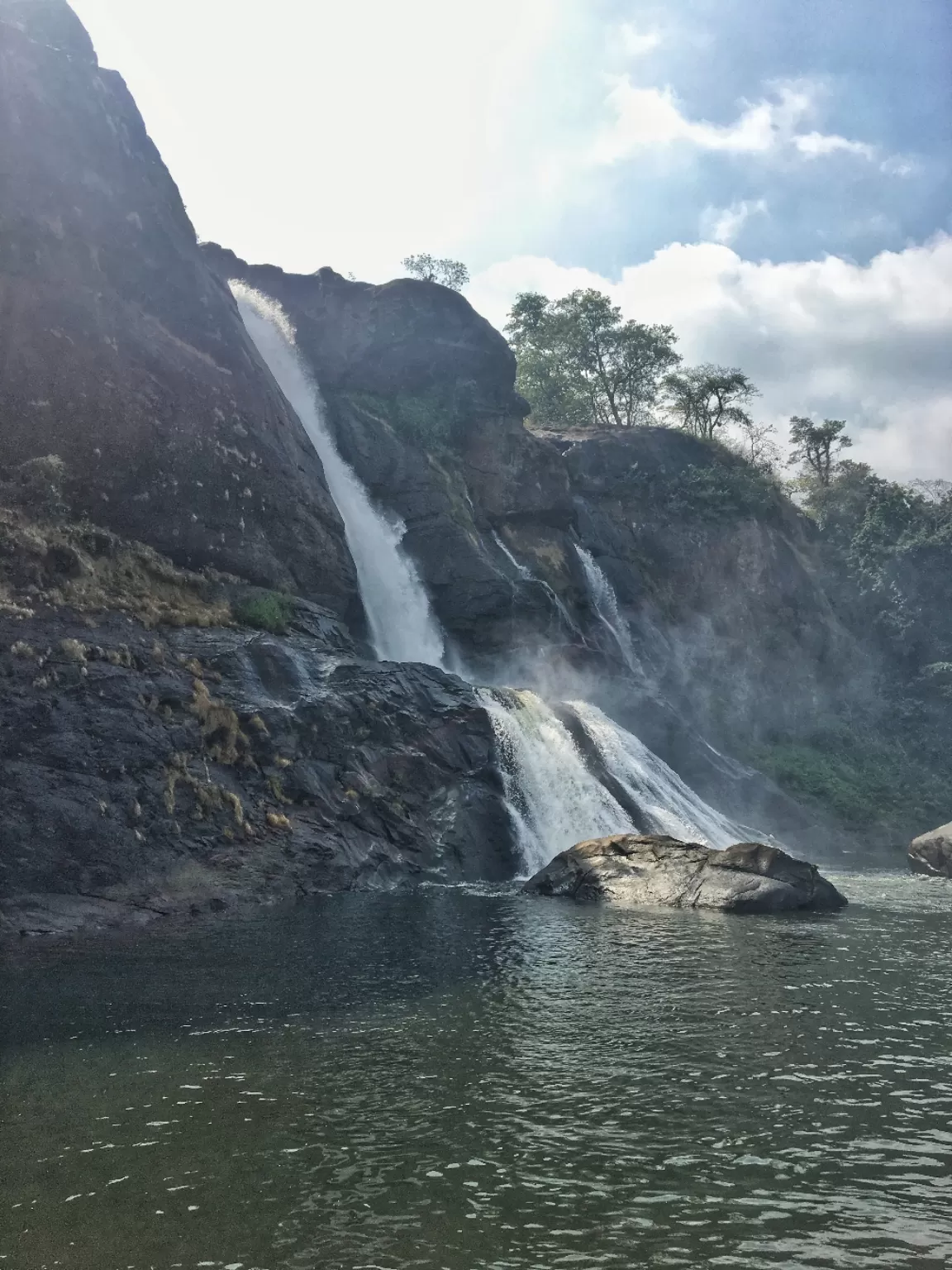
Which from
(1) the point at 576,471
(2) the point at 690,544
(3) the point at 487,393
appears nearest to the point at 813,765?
(2) the point at 690,544

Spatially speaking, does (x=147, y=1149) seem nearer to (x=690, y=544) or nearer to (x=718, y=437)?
(x=690, y=544)

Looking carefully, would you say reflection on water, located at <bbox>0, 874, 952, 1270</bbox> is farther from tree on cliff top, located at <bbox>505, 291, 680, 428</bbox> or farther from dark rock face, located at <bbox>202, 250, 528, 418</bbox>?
tree on cliff top, located at <bbox>505, 291, 680, 428</bbox>

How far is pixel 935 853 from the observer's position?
105 ft

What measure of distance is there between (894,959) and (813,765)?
1501 inches

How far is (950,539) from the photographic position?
209 feet

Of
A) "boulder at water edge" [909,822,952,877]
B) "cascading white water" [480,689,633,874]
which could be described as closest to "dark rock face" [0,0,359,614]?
"cascading white water" [480,689,633,874]

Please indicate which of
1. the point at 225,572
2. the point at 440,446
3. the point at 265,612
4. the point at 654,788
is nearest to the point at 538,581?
the point at 440,446

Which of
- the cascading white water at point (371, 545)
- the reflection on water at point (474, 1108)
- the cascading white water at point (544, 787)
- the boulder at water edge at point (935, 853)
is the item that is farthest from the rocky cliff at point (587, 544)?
the reflection on water at point (474, 1108)

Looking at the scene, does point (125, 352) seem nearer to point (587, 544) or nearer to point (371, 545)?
point (371, 545)

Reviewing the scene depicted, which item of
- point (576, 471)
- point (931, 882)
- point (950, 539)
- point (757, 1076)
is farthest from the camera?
point (950, 539)

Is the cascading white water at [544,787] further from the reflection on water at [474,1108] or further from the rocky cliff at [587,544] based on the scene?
the reflection on water at [474,1108]

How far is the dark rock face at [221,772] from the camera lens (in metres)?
18.6

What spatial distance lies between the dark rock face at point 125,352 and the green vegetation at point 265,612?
1.47m

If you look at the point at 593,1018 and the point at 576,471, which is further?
the point at 576,471
